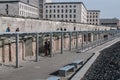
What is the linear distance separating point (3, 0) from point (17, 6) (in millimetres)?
11583

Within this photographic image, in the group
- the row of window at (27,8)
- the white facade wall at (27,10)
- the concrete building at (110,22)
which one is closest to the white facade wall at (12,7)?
the white facade wall at (27,10)

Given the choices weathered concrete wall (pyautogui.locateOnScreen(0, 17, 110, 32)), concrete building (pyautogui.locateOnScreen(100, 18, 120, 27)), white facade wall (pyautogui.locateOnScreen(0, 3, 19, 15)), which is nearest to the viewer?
weathered concrete wall (pyautogui.locateOnScreen(0, 17, 110, 32))

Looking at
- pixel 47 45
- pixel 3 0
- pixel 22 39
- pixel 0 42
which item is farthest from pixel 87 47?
pixel 3 0

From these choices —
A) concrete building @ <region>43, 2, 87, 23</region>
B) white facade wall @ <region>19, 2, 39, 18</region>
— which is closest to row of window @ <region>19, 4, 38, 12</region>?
white facade wall @ <region>19, 2, 39, 18</region>

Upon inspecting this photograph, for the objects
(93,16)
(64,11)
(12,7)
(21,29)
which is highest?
(64,11)

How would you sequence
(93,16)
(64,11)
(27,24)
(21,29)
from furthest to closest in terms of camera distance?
(93,16) < (64,11) < (27,24) < (21,29)

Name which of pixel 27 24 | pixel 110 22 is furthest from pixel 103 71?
pixel 110 22

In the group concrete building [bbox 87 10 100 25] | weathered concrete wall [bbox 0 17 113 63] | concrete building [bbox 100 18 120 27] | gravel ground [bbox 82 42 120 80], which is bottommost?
gravel ground [bbox 82 42 120 80]

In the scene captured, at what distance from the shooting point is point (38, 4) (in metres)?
149

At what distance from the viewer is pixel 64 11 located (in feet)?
481

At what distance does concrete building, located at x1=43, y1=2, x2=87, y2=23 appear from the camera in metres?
143

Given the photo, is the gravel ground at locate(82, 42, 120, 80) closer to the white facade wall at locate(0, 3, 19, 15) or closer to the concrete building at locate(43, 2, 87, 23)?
the white facade wall at locate(0, 3, 19, 15)

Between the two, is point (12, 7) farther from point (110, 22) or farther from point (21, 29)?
point (110, 22)

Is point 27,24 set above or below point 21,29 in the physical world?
above
